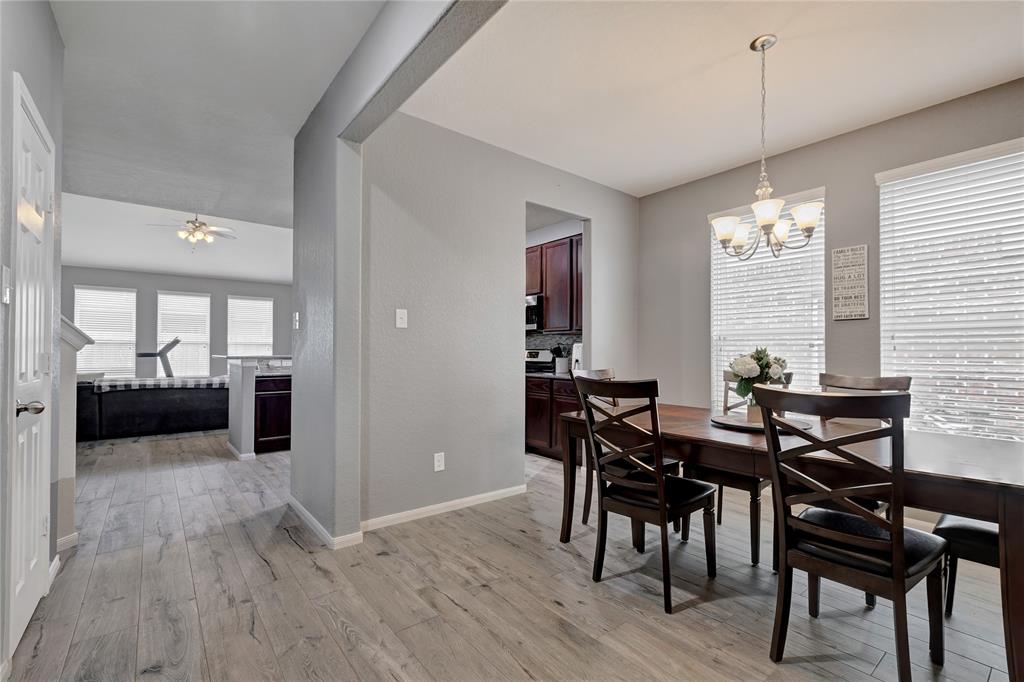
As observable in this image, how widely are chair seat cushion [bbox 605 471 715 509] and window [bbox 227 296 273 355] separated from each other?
403 inches

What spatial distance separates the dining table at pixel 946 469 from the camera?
4.45 ft

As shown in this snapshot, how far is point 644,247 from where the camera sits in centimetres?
470

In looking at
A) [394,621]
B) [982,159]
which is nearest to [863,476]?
[394,621]

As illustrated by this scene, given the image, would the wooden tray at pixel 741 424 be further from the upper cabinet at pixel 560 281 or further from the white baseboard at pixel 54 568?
the white baseboard at pixel 54 568

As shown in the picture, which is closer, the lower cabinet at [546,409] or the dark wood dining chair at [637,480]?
the dark wood dining chair at [637,480]

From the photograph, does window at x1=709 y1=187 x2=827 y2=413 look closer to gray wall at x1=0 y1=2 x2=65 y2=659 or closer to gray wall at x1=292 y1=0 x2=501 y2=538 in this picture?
gray wall at x1=292 y1=0 x2=501 y2=538

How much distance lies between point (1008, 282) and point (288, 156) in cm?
476

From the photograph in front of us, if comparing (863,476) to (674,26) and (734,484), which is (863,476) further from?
(674,26)

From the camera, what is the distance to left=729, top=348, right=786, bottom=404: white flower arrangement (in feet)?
7.14

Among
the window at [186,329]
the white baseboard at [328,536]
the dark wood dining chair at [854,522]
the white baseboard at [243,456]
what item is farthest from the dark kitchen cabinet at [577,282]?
the window at [186,329]

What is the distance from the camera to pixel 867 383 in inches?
98.3

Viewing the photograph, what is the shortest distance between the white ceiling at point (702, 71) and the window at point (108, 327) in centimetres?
905

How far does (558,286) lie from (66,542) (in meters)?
4.23

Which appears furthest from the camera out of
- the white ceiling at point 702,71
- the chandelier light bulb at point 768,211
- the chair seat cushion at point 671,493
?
the chandelier light bulb at point 768,211
